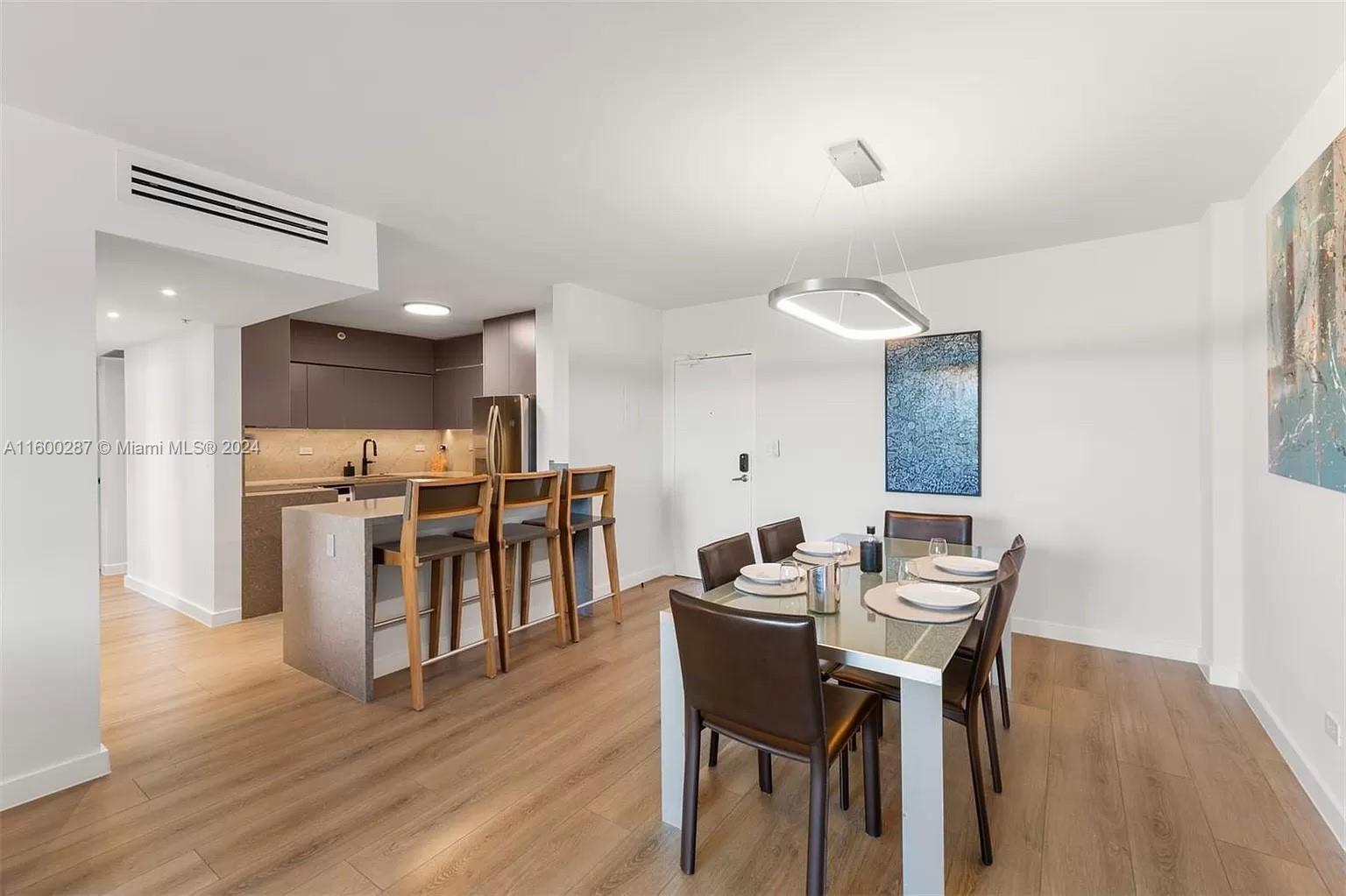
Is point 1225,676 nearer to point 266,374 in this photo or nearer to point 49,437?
point 49,437

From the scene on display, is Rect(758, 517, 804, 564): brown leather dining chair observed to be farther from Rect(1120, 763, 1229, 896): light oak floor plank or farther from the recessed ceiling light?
the recessed ceiling light

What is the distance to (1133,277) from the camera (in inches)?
140

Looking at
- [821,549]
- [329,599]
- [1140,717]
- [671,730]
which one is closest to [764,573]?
[821,549]

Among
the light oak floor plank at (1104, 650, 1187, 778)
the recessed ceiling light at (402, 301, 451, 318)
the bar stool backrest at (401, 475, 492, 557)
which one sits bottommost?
the light oak floor plank at (1104, 650, 1187, 778)

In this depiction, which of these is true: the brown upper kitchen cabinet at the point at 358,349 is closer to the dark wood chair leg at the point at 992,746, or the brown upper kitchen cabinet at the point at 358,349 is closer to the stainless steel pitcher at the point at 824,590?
the stainless steel pitcher at the point at 824,590

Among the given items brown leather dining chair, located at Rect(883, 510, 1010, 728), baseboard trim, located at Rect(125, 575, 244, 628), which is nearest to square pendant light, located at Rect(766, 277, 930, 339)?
brown leather dining chair, located at Rect(883, 510, 1010, 728)

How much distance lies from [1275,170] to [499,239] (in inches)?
147

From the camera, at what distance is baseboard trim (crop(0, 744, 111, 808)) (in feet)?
7.06

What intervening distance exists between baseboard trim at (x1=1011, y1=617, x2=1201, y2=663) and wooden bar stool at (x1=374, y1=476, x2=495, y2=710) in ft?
11.0

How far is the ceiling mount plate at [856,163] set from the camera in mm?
2473

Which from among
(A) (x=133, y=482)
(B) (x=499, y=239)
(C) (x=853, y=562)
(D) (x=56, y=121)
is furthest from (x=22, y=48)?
(A) (x=133, y=482)

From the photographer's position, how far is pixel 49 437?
7.32ft

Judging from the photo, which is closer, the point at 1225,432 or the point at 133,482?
the point at 1225,432

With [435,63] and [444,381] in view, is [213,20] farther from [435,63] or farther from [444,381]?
[444,381]
